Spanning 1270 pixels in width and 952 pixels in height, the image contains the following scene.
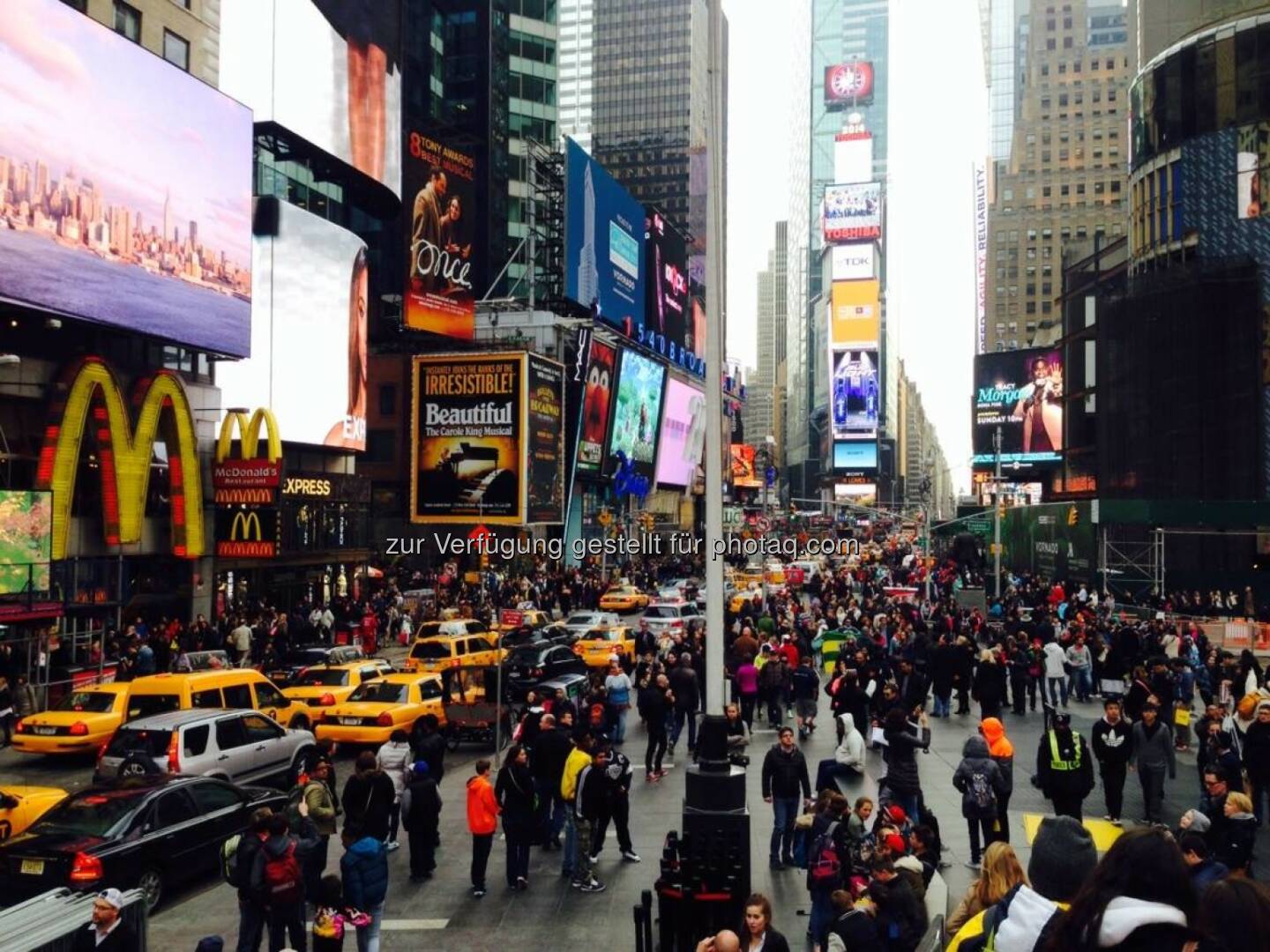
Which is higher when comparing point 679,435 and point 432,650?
point 679,435

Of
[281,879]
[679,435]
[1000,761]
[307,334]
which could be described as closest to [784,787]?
[1000,761]

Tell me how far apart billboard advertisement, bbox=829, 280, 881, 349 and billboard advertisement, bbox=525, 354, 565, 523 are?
423 feet

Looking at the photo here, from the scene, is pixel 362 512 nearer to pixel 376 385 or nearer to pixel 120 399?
pixel 120 399

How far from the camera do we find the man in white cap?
7.43 m

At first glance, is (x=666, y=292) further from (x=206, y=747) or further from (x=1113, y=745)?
(x=1113, y=745)

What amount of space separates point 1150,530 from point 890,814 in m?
35.4

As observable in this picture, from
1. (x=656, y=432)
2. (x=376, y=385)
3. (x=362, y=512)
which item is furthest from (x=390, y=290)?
(x=362, y=512)

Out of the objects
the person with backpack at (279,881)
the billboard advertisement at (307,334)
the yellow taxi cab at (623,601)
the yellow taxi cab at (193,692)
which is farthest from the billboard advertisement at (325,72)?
the person with backpack at (279,881)

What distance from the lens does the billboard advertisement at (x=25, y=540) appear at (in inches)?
946

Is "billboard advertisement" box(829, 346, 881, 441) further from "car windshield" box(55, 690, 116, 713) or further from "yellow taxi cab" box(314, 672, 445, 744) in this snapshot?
"car windshield" box(55, 690, 116, 713)

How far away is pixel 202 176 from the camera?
107ft

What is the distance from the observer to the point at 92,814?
10555 millimetres

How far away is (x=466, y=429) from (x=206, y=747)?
30633 mm

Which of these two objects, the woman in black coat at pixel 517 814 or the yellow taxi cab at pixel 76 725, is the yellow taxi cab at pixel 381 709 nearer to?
the yellow taxi cab at pixel 76 725
